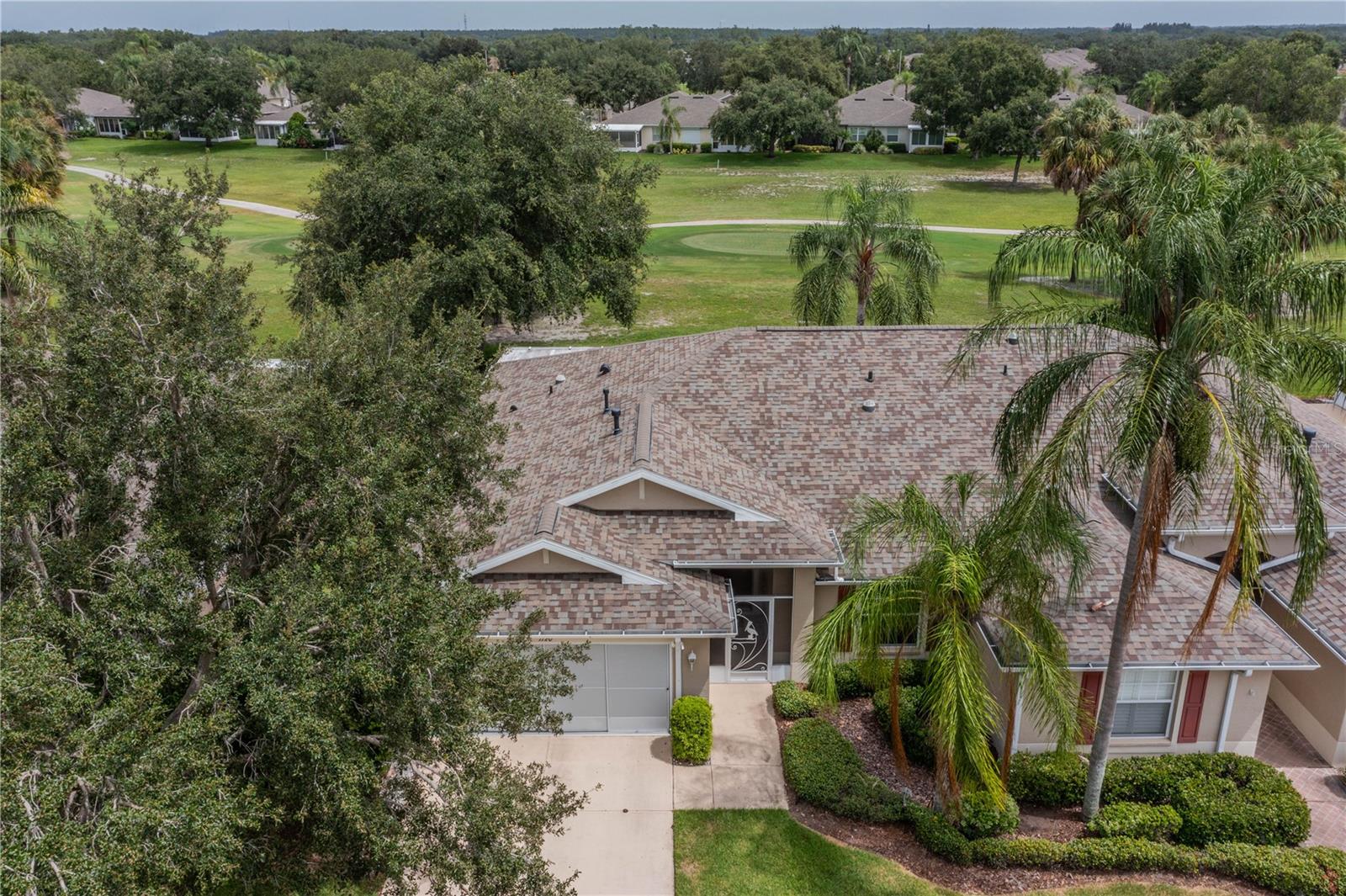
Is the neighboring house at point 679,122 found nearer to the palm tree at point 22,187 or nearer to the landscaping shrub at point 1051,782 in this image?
the palm tree at point 22,187

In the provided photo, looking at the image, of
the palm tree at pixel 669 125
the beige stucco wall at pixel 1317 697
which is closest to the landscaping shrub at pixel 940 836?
the beige stucco wall at pixel 1317 697

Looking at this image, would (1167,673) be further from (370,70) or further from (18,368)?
(370,70)

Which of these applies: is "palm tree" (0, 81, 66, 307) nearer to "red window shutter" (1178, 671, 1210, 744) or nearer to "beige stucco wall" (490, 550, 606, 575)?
"beige stucco wall" (490, 550, 606, 575)

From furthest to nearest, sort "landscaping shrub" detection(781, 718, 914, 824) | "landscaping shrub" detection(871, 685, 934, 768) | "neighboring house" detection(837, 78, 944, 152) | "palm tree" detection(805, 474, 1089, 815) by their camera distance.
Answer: "neighboring house" detection(837, 78, 944, 152) < "landscaping shrub" detection(871, 685, 934, 768) < "landscaping shrub" detection(781, 718, 914, 824) < "palm tree" detection(805, 474, 1089, 815)

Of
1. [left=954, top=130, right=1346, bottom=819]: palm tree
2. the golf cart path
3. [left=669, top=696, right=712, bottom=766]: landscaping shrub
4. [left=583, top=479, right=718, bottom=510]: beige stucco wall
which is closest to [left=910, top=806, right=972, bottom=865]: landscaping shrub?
[left=669, top=696, right=712, bottom=766]: landscaping shrub

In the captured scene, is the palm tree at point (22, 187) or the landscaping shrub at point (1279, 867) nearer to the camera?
the landscaping shrub at point (1279, 867)

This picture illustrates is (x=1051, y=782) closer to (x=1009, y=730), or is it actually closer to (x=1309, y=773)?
(x=1009, y=730)
